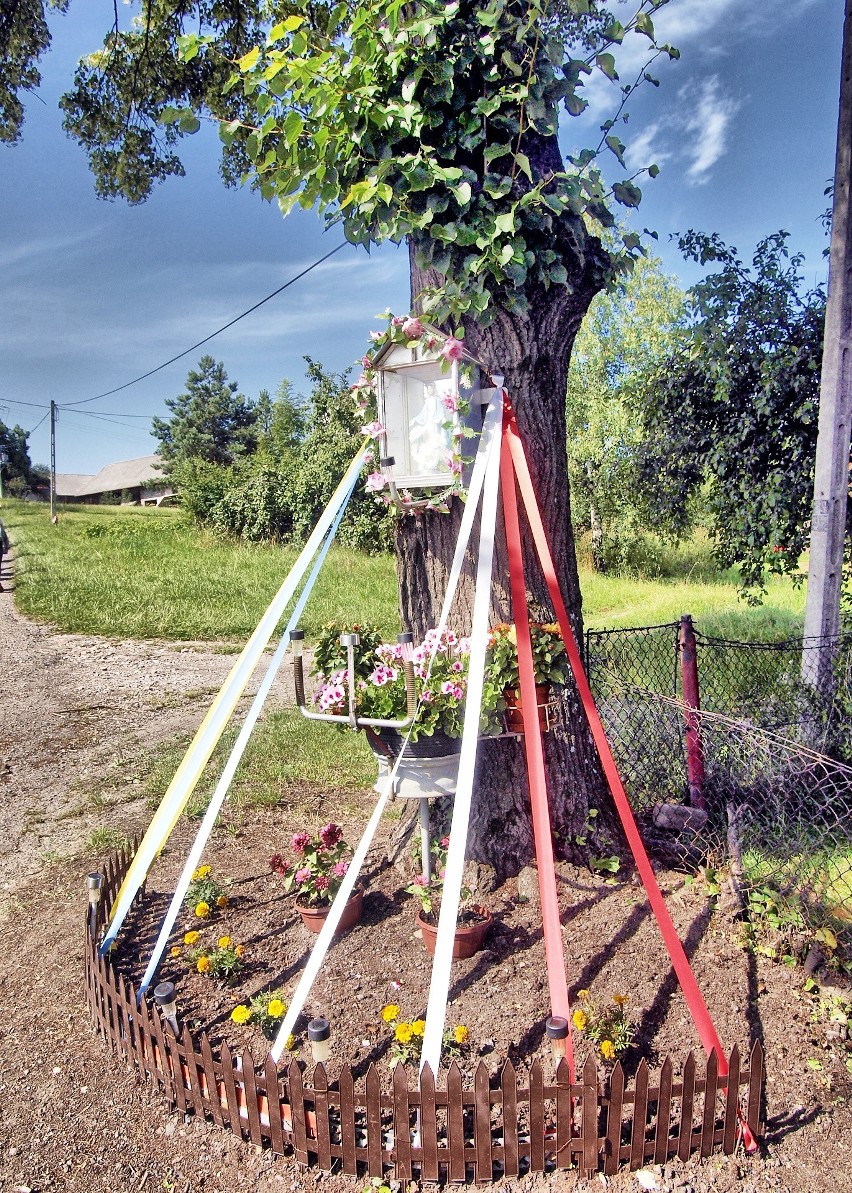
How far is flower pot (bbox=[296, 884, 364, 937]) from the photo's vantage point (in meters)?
3.16

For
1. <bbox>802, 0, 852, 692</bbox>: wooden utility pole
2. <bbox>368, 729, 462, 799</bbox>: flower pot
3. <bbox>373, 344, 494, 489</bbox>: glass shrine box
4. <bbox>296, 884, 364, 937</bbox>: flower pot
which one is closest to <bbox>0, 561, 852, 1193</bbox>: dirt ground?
<bbox>296, 884, 364, 937</bbox>: flower pot

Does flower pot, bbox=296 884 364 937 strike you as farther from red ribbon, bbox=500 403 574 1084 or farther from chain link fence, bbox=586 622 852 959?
chain link fence, bbox=586 622 852 959

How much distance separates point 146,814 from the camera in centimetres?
498

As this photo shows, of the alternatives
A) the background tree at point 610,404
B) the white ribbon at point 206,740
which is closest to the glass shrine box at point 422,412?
the white ribbon at point 206,740

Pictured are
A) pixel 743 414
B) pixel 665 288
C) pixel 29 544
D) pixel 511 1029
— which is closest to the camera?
pixel 511 1029

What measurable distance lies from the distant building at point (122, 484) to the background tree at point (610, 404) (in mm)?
42568

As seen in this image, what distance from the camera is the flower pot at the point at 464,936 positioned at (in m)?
2.88

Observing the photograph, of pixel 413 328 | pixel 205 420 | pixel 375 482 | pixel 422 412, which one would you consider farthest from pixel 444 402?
pixel 205 420

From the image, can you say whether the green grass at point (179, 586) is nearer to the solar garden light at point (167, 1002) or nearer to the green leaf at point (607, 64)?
the solar garden light at point (167, 1002)

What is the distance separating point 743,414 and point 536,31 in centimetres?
416

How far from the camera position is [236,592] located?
13773 millimetres

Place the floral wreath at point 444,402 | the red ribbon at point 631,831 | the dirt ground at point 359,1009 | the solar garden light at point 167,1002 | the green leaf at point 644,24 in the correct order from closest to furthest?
1. the dirt ground at point 359,1009
2. the red ribbon at point 631,831
3. the solar garden light at point 167,1002
4. the floral wreath at point 444,402
5. the green leaf at point 644,24

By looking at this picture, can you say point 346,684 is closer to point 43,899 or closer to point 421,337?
point 421,337

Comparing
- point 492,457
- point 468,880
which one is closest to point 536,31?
point 492,457
